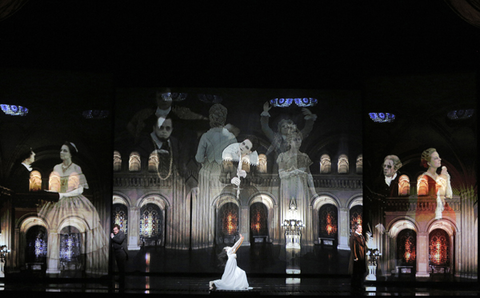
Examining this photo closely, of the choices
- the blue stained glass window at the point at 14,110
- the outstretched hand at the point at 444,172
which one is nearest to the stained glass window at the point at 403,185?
the outstretched hand at the point at 444,172

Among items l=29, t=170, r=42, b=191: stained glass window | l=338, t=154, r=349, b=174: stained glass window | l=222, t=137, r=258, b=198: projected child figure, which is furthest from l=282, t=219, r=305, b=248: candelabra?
l=29, t=170, r=42, b=191: stained glass window

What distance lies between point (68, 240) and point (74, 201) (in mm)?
1082

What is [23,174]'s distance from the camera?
12.8 m

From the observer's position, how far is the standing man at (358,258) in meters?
11.7

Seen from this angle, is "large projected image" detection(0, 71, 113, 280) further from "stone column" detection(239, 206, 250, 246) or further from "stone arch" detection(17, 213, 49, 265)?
"stone column" detection(239, 206, 250, 246)

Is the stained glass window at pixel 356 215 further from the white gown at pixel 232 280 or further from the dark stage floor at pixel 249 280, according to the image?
the white gown at pixel 232 280

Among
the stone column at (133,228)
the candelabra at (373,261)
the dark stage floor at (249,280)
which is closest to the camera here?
the dark stage floor at (249,280)

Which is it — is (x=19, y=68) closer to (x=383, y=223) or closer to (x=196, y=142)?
(x=196, y=142)

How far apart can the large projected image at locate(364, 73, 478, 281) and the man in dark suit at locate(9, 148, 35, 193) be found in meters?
9.40

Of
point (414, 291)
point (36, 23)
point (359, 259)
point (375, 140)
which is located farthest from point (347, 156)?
point (36, 23)

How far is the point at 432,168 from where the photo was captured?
12.9m

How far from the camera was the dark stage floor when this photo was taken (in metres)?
11.0

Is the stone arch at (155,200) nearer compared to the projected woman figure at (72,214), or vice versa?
the projected woman figure at (72,214)

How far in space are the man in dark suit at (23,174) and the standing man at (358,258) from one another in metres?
8.91
